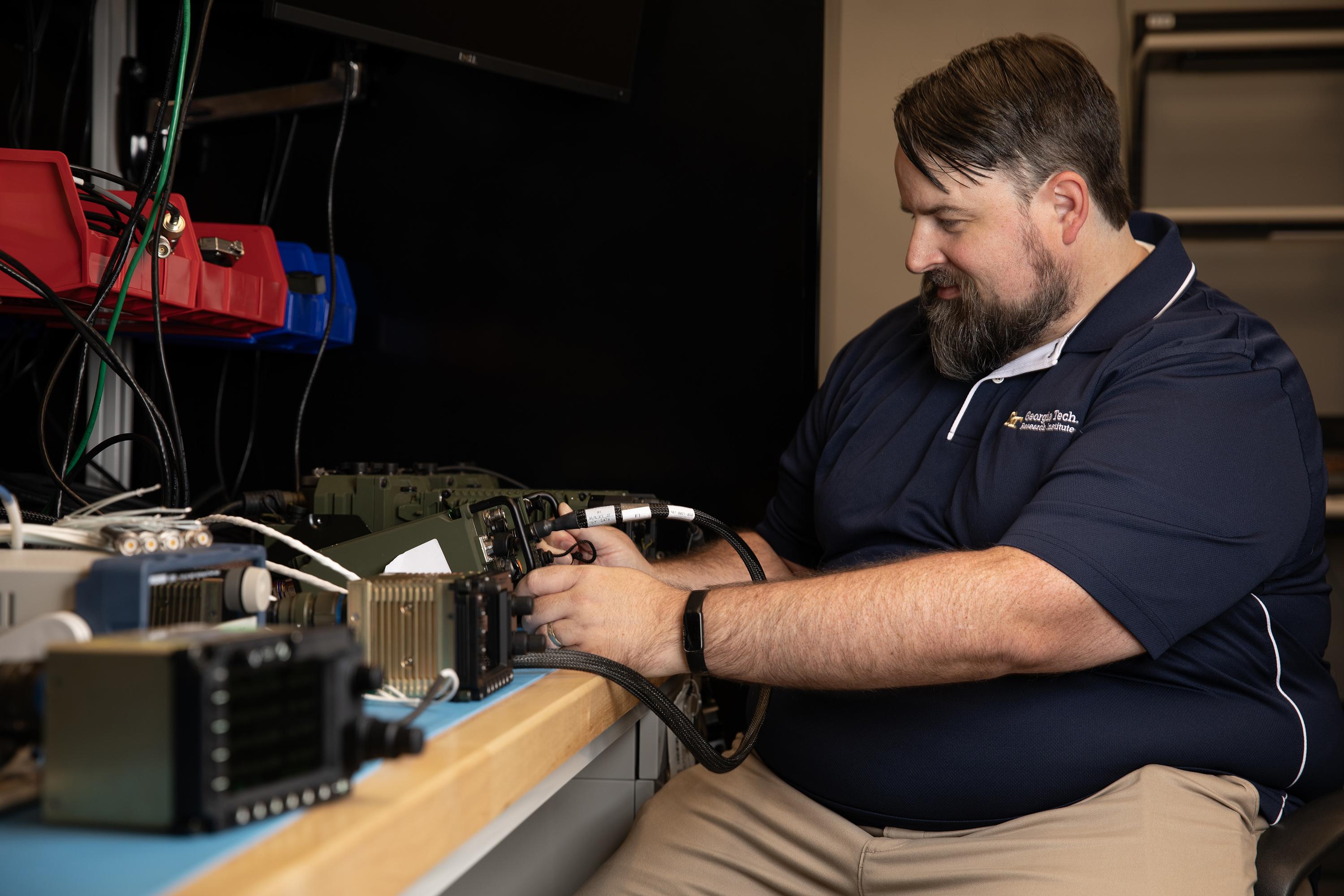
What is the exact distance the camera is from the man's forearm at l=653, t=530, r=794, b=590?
1449 mm

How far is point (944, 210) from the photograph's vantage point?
1428mm

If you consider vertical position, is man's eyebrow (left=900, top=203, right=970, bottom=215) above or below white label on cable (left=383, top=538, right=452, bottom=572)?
above

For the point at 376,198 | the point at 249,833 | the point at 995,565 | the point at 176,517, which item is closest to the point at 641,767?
the point at 995,565

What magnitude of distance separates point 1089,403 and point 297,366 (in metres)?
1.62

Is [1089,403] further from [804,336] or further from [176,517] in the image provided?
[176,517]

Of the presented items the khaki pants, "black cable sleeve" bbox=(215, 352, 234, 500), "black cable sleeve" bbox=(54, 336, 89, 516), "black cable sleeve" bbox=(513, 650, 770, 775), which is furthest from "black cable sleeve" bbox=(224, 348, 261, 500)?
"black cable sleeve" bbox=(513, 650, 770, 775)

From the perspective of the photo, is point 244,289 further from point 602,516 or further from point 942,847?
point 942,847

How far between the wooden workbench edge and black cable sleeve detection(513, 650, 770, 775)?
43mm

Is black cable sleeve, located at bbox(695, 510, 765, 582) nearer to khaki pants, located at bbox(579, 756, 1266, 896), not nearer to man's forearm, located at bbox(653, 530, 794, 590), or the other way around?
man's forearm, located at bbox(653, 530, 794, 590)

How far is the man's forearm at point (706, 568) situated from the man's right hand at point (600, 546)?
81mm

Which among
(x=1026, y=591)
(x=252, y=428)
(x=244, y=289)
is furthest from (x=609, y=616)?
(x=252, y=428)

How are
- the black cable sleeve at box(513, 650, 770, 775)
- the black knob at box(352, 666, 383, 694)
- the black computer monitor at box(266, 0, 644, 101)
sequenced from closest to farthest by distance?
the black knob at box(352, 666, 383, 694) → the black cable sleeve at box(513, 650, 770, 775) → the black computer monitor at box(266, 0, 644, 101)

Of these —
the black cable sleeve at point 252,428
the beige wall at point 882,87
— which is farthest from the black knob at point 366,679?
the beige wall at point 882,87

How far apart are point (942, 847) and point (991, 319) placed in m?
0.70
